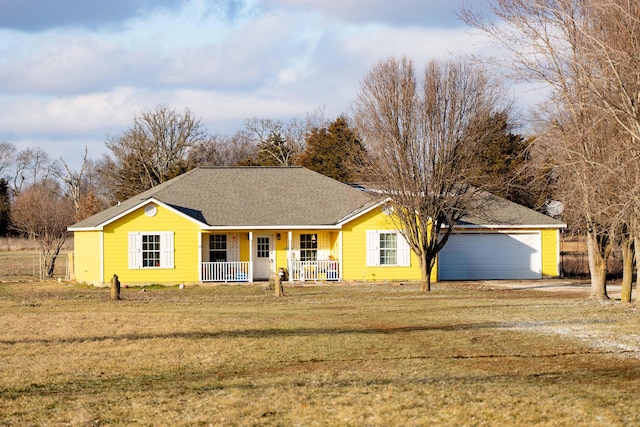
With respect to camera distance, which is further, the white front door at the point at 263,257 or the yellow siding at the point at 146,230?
the white front door at the point at 263,257

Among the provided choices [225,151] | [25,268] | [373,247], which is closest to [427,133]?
[373,247]

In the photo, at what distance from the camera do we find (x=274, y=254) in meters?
36.7

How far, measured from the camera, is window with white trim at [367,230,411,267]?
3534cm

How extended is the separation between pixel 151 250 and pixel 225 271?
312 centimetres

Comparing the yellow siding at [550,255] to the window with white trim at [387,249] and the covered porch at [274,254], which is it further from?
the covered porch at [274,254]

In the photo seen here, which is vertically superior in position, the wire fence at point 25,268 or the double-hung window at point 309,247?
the double-hung window at point 309,247

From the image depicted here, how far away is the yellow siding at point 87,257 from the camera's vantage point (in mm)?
35031

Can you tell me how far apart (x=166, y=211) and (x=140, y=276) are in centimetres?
282

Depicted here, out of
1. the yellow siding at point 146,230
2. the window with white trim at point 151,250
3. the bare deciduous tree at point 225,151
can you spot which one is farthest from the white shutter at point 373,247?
the bare deciduous tree at point 225,151

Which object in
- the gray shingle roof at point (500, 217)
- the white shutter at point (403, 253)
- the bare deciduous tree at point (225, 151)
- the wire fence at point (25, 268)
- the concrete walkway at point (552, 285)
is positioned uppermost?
the bare deciduous tree at point (225, 151)

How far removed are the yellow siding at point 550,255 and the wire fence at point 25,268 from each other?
21827mm

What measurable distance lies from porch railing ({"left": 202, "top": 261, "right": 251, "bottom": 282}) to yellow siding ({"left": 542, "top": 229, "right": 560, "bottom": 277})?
42.8 ft

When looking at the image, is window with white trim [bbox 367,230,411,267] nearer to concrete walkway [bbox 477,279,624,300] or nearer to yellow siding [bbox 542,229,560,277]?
concrete walkway [bbox 477,279,624,300]

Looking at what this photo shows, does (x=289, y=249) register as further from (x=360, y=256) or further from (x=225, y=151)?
(x=225, y=151)
